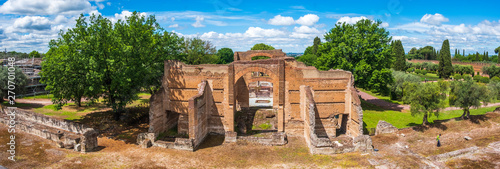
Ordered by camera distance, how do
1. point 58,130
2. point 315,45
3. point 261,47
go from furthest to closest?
1. point 315,45
2. point 261,47
3. point 58,130

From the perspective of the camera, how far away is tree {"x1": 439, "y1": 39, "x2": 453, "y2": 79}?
2476 inches

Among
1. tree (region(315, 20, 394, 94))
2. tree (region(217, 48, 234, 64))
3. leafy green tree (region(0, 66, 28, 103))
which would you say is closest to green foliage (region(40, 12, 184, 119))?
leafy green tree (region(0, 66, 28, 103))

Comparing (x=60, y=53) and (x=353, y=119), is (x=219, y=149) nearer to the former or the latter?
(x=353, y=119)

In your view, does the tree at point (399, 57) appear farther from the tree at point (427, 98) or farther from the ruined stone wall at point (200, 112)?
the ruined stone wall at point (200, 112)

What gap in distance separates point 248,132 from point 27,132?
1800cm

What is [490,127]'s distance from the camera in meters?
23.2

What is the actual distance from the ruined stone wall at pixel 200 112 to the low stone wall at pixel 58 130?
22.5 feet

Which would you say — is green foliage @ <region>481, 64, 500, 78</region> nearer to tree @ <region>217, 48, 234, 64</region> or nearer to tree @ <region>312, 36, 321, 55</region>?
tree @ <region>312, 36, 321, 55</region>

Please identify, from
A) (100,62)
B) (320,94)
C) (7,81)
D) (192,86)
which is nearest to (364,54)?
(320,94)

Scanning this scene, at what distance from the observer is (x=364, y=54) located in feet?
102

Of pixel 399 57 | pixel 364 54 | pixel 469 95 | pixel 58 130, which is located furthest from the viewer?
pixel 399 57

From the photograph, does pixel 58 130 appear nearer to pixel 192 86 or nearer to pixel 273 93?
pixel 192 86

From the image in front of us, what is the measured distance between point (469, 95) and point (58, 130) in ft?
115

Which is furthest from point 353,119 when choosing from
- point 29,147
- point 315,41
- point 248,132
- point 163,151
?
point 315,41
